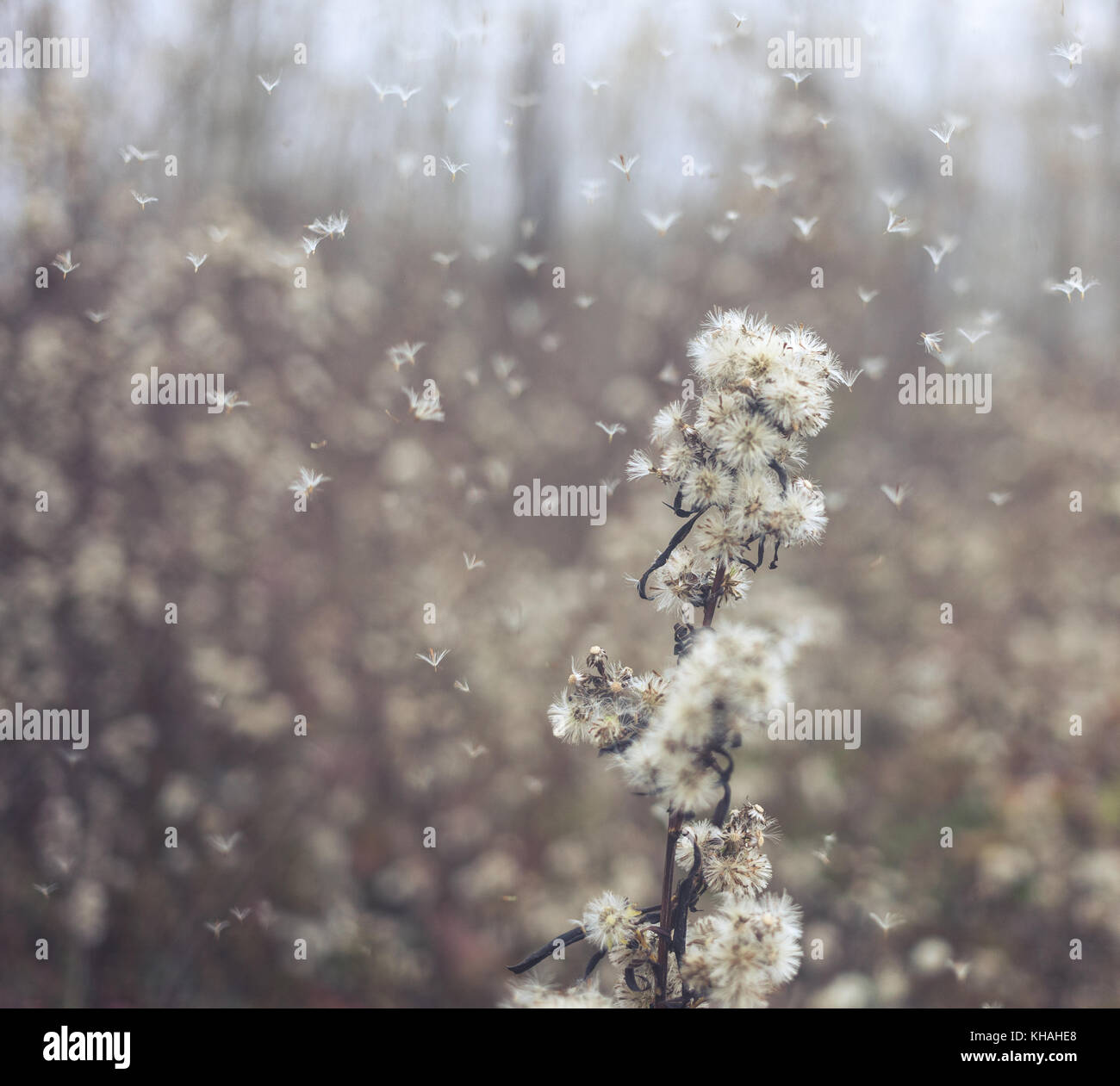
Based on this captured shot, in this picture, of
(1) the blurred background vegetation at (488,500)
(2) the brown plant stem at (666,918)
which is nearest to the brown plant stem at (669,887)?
(2) the brown plant stem at (666,918)

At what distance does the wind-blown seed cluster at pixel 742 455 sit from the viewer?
1060mm

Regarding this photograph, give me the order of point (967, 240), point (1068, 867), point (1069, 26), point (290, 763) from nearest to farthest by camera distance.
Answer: point (1068, 867)
point (1069, 26)
point (290, 763)
point (967, 240)

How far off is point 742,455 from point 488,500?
3.20m

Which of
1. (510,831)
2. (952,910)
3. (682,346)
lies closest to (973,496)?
(682,346)

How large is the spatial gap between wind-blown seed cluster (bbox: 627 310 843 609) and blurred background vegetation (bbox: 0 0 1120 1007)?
267 centimetres

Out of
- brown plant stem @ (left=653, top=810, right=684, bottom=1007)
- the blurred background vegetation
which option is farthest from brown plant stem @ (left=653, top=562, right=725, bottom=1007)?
the blurred background vegetation

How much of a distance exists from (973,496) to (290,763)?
4.24m

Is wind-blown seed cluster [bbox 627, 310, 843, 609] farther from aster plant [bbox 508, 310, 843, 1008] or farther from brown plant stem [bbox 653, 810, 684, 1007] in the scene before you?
brown plant stem [bbox 653, 810, 684, 1007]

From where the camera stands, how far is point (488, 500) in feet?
13.8

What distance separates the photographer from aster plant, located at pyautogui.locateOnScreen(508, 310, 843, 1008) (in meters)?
0.95

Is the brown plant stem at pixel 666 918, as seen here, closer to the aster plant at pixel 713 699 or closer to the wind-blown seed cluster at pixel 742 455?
the aster plant at pixel 713 699

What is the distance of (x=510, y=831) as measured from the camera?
12.9 ft

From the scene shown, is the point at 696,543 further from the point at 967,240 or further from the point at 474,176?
the point at 967,240

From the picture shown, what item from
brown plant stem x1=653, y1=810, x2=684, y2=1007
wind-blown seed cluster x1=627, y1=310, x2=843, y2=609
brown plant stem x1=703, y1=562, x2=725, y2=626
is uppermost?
wind-blown seed cluster x1=627, y1=310, x2=843, y2=609
